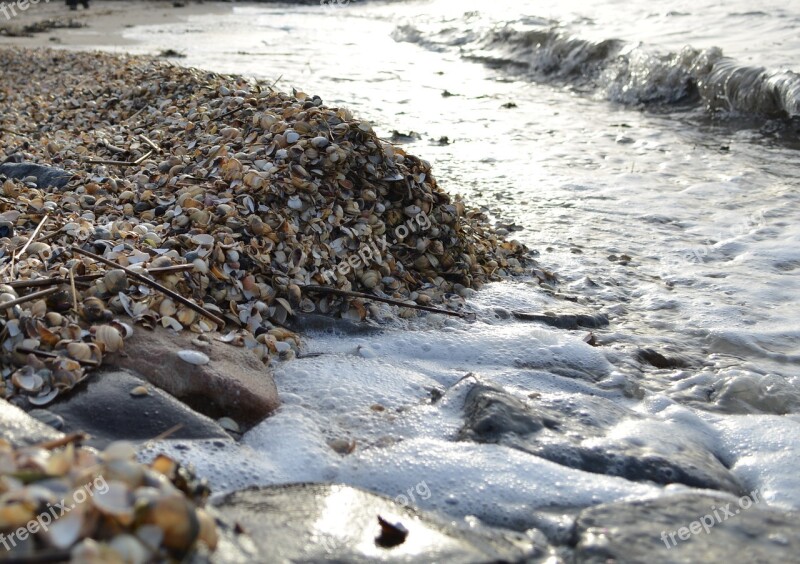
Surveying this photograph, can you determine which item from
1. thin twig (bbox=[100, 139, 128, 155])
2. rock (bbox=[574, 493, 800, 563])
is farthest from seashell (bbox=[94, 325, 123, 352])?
thin twig (bbox=[100, 139, 128, 155])

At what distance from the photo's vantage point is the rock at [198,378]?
2334 millimetres

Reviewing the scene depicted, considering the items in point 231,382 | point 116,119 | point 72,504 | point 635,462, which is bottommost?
point 635,462

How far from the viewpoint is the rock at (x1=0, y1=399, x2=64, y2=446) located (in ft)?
5.23

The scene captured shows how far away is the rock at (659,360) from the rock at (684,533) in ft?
3.48

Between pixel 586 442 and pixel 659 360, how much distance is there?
86cm

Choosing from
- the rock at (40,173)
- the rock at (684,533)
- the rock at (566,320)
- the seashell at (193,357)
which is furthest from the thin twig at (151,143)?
the rock at (684,533)

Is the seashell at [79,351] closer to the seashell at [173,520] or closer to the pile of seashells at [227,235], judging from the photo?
the pile of seashells at [227,235]

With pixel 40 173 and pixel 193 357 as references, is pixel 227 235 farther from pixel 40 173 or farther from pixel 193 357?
pixel 40 173

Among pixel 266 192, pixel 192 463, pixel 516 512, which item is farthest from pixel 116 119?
pixel 516 512

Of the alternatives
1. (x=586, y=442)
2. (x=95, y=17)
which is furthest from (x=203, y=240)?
(x=95, y=17)

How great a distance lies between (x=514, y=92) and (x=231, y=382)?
7601 mm

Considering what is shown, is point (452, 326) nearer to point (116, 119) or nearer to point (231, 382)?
Answer: point (231, 382)

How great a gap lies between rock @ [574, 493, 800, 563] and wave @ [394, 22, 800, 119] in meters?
6.45

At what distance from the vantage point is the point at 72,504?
1.29 m
